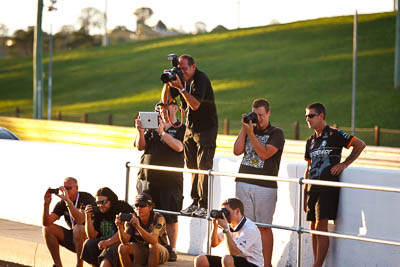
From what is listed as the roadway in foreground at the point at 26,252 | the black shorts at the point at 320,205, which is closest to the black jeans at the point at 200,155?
the roadway in foreground at the point at 26,252

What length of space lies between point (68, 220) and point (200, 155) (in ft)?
6.73

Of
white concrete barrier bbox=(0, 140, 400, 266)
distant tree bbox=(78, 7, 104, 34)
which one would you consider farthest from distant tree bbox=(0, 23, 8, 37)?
white concrete barrier bbox=(0, 140, 400, 266)

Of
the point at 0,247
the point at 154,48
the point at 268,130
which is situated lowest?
the point at 0,247

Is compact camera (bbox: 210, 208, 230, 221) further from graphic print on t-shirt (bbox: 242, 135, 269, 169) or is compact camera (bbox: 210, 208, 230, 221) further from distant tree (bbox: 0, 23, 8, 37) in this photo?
distant tree (bbox: 0, 23, 8, 37)

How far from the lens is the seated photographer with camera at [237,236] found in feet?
27.5

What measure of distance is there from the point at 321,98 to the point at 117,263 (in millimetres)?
46926

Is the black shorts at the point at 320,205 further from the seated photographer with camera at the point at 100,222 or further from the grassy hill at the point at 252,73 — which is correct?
the grassy hill at the point at 252,73

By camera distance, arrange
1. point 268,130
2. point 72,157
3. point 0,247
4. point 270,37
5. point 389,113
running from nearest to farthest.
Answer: point 268,130, point 0,247, point 72,157, point 389,113, point 270,37

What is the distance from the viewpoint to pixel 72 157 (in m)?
13.7

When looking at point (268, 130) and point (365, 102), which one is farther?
point (365, 102)

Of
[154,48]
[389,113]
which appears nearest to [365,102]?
[389,113]

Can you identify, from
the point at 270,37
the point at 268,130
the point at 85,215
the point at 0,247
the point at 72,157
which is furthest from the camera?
the point at 270,37

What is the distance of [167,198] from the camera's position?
426 inches

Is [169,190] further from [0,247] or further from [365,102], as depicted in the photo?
[365,102]
